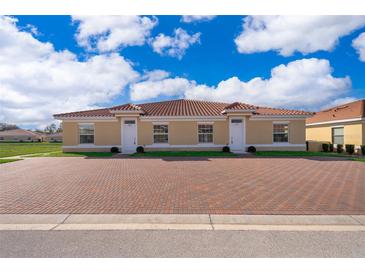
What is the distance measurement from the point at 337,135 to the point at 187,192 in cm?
2094

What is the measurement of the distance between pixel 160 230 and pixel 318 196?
16.1 ft

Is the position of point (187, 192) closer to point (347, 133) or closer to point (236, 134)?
point (236, 134)

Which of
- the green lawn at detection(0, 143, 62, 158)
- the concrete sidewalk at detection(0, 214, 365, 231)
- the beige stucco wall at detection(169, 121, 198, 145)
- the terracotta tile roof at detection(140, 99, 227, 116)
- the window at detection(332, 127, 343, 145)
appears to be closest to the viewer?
the concrete sidewalk at detection(0, 214, 365, 231)

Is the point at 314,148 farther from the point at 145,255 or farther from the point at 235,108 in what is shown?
the point at 145,255

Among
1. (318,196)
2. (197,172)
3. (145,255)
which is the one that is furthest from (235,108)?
(145,255)

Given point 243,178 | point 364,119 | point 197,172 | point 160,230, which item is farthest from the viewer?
point 364,119

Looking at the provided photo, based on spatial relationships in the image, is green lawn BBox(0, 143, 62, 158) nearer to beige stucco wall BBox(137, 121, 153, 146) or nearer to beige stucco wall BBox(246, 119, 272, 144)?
beige stucco wall BBox(137, 121, 153, 146)

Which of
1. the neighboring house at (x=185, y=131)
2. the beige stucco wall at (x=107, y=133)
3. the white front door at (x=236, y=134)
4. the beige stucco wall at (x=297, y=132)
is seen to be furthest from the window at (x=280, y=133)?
the beige stucco wall at (x=107, y=133)

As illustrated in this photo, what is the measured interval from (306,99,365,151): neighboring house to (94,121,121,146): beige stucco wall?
1985 centimetres

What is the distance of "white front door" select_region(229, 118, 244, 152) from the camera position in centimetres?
1930

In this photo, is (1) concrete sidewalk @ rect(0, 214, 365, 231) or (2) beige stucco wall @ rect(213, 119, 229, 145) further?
(2) beige stucco wall @ rect(213, 119, 229, 145)

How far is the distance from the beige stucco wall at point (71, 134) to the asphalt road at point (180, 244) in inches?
644

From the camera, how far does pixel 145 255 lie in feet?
11.1

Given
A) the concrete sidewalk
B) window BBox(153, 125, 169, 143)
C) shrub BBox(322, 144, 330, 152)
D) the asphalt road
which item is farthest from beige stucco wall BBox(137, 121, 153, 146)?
shrub BBox(322, 144, 330, 152)
